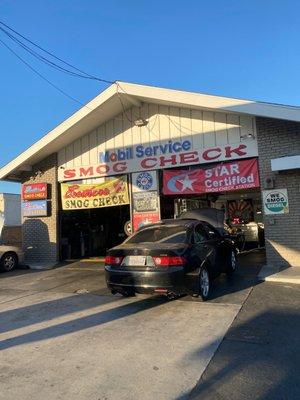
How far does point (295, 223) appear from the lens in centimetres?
1170

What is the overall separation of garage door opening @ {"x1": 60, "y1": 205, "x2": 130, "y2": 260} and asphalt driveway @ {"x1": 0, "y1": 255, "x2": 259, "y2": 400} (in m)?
6.71

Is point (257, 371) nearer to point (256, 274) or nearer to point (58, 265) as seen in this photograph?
point (256, 274)

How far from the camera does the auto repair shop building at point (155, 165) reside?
1188 centimetres

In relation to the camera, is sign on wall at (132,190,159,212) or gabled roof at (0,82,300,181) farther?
sign on wall at (132,190,159,212)

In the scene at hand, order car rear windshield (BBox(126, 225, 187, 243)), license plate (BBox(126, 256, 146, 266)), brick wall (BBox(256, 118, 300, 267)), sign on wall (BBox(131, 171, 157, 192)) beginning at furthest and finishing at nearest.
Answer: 1. sign on wall (BBox(131, 171, 157, 192))
2. brick wall (BBox(256, 118, 300, 267))
3. car rear windshield (BBox(126, 225, 187, 243))
4. license plate (BBox(126, 256, 146, 266))

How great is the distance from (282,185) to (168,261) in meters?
5.78

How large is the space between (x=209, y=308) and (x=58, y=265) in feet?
28.2

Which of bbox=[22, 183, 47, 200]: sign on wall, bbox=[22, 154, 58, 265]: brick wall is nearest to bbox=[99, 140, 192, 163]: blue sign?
bbox=[22, 154, 58, 265]: brick wall

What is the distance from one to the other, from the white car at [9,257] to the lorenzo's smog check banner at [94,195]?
94.3 inches

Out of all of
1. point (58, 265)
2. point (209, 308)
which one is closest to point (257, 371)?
point (209, 308)

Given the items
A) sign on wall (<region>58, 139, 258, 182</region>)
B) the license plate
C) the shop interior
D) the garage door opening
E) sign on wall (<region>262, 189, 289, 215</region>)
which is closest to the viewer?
the license plate

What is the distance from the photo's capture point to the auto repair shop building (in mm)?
11883

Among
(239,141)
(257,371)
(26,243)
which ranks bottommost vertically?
(257,371)

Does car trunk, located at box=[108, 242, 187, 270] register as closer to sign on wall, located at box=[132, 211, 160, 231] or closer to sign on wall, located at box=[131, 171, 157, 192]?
sign on wall, located at box=[132, 211, 160, 231]
